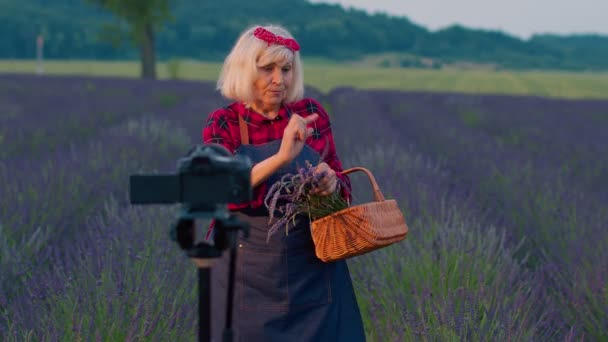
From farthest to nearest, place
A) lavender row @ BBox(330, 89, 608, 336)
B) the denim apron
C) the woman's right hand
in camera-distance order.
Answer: lavender row @ BBox(330, 89, 608, 336)
the denim apron
the woman's right hand

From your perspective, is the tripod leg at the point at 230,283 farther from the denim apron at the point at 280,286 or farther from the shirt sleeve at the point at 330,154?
the shirt sleeve at the point at 330,154

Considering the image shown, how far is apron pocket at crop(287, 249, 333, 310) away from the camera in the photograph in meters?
2.60

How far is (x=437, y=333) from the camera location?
2768mm

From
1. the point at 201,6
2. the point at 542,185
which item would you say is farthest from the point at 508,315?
the point at 201,6

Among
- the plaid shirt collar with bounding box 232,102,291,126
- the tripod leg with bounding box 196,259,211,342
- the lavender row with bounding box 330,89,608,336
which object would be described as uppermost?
the plaid shirt collar with bounding box 232,102,291,126

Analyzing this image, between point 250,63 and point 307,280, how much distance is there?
0.68 m

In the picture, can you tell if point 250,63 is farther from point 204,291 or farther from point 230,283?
point 204,291

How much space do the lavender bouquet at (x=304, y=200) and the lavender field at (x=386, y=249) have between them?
0.49 m

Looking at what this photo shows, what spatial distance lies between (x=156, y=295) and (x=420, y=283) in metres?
1.18

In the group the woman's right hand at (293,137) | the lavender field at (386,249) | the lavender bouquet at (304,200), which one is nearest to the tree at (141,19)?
the lavender field at (386,249)

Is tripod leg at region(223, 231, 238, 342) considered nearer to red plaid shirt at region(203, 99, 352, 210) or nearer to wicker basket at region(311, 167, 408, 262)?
wicker basket at region(311, 167, 408, 262)

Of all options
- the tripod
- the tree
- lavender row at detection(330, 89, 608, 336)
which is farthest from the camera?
the tree

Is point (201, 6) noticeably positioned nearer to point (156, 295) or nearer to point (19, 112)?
point (19, 112)

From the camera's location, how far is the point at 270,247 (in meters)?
2.62
